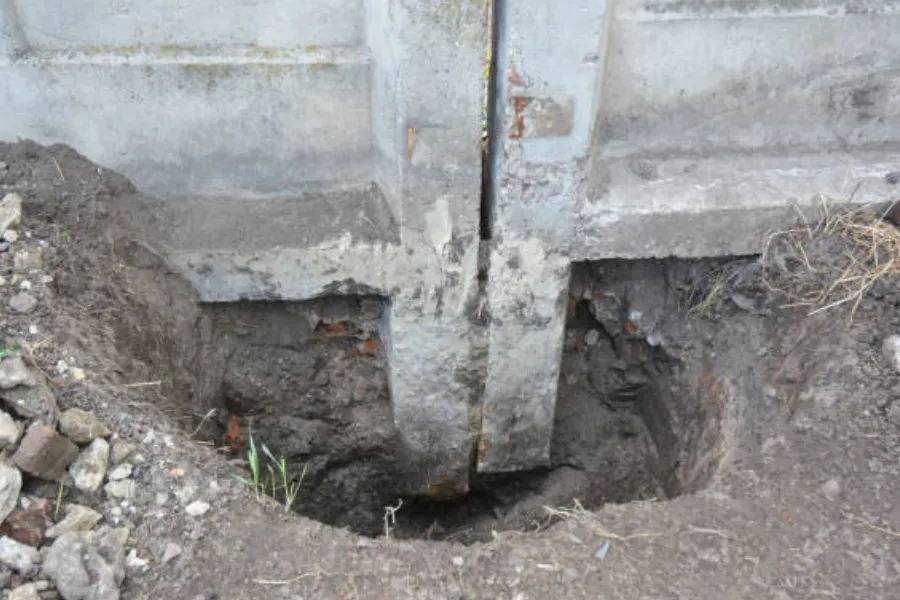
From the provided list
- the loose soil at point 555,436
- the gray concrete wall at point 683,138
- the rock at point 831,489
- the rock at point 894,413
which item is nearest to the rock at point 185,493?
the loose soil at point 555,436

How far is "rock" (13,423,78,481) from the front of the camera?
72.3 inches

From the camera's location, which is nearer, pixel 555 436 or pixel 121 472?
pixel 121 472

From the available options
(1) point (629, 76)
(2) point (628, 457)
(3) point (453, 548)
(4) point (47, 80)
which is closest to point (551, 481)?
(2) point (628, 457)

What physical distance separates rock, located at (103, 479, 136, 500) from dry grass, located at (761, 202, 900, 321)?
2.08 m

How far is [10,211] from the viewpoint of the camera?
2354 mm

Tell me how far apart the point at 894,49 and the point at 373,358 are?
2.14 m

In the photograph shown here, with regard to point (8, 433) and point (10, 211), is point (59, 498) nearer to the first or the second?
point (8, 433)

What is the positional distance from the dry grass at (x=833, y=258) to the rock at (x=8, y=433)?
2307 mm

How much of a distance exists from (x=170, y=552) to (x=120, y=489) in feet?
0.71

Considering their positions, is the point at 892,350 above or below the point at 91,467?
above

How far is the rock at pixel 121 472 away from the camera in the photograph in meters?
1.94

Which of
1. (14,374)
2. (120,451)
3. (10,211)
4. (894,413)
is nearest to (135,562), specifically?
(120,451)

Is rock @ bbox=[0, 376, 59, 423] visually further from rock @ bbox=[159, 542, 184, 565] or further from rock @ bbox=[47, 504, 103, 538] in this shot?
rock @ bbox=[159, 542, 184, 565]

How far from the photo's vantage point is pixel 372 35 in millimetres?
2398
